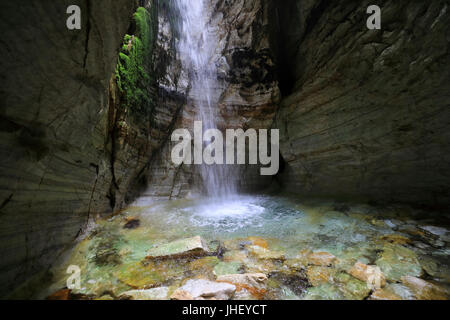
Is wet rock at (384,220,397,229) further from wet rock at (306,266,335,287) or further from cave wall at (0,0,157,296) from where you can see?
cave wall at (0,0,157,296)

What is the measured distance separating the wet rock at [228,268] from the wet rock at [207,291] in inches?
12.4

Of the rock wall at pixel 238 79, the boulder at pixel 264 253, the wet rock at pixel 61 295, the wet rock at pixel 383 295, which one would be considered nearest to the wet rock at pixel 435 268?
the wet rock at pixel 383 295

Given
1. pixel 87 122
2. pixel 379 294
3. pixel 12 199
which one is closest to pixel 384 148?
pixel 379 294

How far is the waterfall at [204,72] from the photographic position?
7562 millimetres

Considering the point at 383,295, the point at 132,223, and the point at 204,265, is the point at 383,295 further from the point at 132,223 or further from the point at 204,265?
the point at 132,223

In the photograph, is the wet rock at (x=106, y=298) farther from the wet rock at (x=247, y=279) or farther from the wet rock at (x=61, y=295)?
the wet rock at (x=247, y=279)

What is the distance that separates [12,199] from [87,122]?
121 cm

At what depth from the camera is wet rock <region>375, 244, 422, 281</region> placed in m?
2.07

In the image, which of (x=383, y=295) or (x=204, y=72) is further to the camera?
(x=204, y=72)

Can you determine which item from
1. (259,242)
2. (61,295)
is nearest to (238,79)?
(259,242)

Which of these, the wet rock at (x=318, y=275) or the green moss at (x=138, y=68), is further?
the green moss at (x=138, y=68)

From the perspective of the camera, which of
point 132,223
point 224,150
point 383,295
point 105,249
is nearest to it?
point 383,295

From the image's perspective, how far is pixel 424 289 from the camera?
1.81 meters

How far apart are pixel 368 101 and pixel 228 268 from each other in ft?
19.0
